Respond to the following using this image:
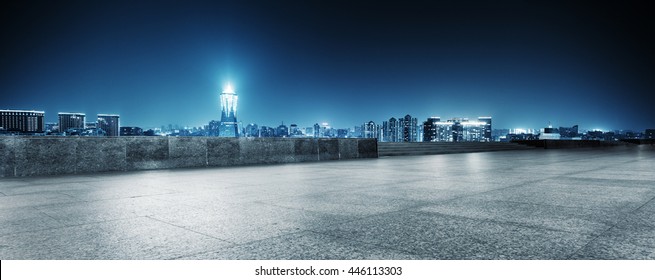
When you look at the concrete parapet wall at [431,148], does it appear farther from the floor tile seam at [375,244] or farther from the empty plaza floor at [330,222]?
the floor tile seam at [375,244]

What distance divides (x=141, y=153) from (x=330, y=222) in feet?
30.6

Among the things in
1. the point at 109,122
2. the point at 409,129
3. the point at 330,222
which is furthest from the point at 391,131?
the point at 330,222

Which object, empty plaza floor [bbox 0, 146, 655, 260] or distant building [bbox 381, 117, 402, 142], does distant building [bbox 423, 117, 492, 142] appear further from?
empty plaza floor [bbox 0, 146, 655, 260]

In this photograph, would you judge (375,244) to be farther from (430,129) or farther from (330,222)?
(430,129)

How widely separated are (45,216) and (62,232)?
104 cm

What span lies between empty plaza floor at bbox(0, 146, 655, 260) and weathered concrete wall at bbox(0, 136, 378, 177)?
3123mm

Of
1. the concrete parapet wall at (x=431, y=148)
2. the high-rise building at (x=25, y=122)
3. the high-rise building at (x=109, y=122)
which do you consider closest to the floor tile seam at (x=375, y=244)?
the concrete parapet wall at (x=431, y=148)

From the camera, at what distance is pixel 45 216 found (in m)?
4.67

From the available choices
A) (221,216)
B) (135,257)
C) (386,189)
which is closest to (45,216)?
(221,216)

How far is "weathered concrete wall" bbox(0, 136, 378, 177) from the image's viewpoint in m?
10.1

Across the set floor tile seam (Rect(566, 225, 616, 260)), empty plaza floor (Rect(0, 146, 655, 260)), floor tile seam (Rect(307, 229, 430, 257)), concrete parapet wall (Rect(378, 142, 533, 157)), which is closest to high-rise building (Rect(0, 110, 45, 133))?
concrete parapet wall (Rect(378, 142, 533, 157))

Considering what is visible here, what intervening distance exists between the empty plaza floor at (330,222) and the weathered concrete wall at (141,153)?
3.12 metres

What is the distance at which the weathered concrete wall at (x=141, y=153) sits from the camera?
1006 cm

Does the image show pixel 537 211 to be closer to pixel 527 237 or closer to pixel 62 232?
pixel 527 237
